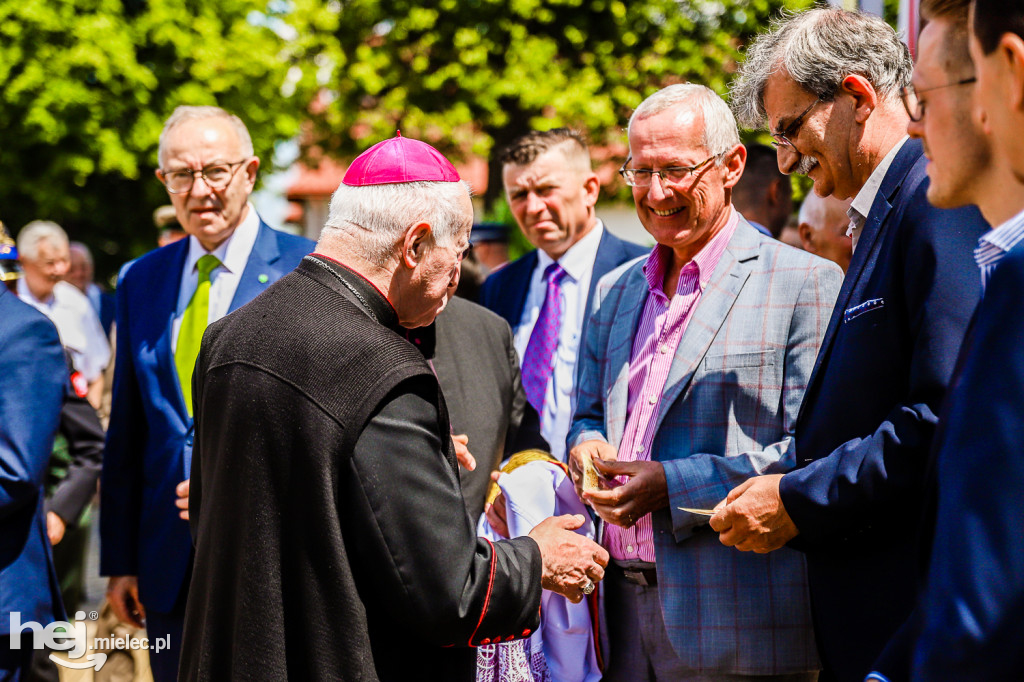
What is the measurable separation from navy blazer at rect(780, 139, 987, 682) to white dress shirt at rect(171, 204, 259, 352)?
94.2 inches

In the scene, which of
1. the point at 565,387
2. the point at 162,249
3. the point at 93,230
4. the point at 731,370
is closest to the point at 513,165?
the point at 565,387

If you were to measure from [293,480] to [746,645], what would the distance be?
146 centimetres

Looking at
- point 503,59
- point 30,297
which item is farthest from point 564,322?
point 503,59

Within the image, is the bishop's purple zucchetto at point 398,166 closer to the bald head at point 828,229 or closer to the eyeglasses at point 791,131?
the eyeglasses at point 791,131

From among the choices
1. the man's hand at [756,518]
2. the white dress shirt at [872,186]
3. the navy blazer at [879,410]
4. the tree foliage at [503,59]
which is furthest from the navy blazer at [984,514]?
the tree foliage at [503,59]

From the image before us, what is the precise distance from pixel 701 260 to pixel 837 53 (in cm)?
81

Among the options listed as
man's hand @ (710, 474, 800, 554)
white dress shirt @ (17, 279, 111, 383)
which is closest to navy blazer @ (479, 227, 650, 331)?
man's hand @ (710, 474, 800, 554)

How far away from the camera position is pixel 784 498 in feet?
7.60

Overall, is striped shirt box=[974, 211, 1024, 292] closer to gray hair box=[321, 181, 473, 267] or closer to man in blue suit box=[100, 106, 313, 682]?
gray hair box=[321, 181, 473, 267]

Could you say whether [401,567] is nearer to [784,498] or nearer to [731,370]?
[784,498]

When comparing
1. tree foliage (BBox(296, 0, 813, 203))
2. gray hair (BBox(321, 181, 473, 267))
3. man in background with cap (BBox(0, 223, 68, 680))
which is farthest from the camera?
tree foliage (BBox(296, 0, 813, 203))

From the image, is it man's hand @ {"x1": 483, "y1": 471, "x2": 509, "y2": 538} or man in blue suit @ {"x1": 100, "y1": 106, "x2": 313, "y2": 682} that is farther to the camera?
man in blue suit @ {"x1": 100, "y1": 106, "x2": 313, "y2": 682}

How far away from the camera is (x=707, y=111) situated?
10.2 ft

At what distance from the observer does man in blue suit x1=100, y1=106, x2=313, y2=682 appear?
11.8ft
